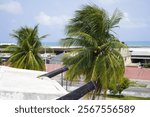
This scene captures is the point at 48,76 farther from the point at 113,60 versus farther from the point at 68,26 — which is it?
the point at 113,60

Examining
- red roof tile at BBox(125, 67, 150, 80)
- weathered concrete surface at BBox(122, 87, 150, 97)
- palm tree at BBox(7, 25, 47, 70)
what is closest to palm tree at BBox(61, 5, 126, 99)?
palm tree at BBox(7, 25, 47, 70)

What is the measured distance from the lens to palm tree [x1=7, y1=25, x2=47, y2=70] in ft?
74.0

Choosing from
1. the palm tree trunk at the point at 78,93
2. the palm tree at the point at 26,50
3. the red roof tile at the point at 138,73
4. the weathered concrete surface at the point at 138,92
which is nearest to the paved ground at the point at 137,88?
the weathered concrete surface at the point at 138,92

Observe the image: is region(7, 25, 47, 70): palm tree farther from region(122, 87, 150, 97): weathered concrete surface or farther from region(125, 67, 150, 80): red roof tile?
region(125, 67, 150, 80): red roof tile

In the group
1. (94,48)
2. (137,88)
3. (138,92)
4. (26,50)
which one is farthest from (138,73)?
(94,48)

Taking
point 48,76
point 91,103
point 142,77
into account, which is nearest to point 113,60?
point 91,103

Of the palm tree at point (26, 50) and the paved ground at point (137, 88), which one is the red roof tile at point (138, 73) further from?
the palm tree at point (26, 50)

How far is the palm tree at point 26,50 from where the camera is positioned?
22.6 m

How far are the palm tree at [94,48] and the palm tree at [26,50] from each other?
968 centimetres

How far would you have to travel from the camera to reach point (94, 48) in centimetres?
1249

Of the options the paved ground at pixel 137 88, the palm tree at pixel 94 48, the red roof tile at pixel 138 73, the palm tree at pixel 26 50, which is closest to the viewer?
the palm tree at pixel 94 48

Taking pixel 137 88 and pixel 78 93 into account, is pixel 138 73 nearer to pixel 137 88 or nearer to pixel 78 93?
pixel 137 88

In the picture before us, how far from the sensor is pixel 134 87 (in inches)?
1642

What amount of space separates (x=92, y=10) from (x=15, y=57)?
37.1ft
